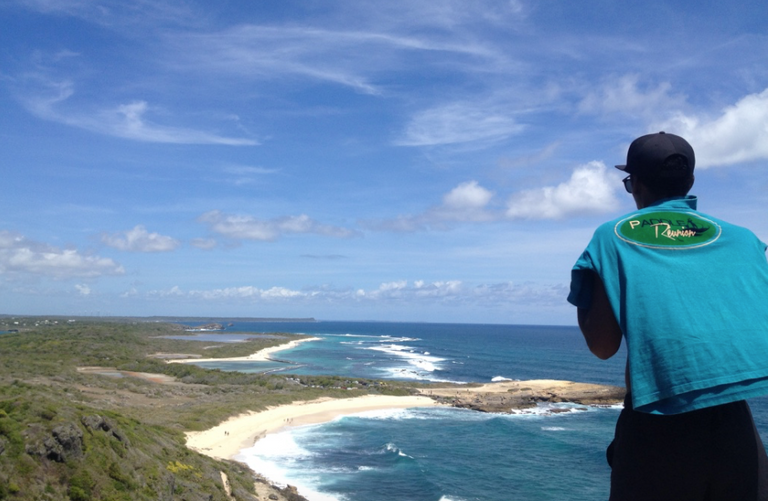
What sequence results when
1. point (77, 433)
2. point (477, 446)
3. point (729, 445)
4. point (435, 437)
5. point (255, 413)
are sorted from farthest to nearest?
1. point (255, 413)
2. point (435, 437)
3. point (477, 446)
4. point (77, 433)
5. point (729, 445)

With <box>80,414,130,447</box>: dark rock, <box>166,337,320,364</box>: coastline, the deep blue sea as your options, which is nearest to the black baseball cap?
<box>80,414,130,447</box>: dark rock

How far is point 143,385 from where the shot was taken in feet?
145

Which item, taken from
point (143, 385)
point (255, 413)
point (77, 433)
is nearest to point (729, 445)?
point (77, 433)

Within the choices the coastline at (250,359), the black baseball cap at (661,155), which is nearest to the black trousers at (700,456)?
the black baseball cap at (661,155)

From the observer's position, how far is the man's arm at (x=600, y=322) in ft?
5.92

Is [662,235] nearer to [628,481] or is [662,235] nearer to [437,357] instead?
[628,481]

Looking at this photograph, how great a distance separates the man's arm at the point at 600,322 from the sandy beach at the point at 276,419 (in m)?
26.4

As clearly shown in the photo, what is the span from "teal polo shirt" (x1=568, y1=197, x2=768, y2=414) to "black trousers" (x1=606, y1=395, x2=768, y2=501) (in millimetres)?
133

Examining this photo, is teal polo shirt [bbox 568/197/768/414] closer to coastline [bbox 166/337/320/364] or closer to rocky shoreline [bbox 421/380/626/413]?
rocky shoreline [bbox 421/380/626/413]

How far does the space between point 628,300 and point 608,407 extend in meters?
48.2

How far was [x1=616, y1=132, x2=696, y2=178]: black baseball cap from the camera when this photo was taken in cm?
196

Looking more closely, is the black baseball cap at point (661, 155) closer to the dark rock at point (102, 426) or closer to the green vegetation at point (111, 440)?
the green vegetation at point (111, 440)

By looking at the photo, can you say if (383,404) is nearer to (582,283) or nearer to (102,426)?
(102,426)

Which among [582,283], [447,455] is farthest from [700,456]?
[447,455]
